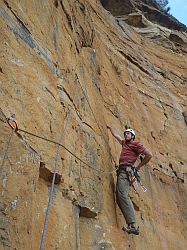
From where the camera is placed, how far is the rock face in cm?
303

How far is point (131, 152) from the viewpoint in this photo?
17.2ft

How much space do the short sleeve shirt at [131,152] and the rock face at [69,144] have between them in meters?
0.30

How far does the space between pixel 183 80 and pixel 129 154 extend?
8090 millimetres

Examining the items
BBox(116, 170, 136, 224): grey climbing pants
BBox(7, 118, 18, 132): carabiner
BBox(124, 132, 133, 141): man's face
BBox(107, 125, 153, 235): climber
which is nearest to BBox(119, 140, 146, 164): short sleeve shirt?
BBox(107, 125, 153, 235): climber

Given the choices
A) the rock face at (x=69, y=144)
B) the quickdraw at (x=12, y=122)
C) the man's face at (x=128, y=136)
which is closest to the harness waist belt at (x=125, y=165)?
the rock face at (x=69, y=144)

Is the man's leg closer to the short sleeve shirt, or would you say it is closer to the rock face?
the rock face

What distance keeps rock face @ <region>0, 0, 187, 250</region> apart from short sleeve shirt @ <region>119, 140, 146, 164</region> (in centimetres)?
30

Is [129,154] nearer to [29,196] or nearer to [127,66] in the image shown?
[29,196]

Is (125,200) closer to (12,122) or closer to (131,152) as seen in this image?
(131,152)

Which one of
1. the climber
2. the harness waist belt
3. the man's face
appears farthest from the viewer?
the man's face

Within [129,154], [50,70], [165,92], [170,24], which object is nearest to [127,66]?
[165,92]

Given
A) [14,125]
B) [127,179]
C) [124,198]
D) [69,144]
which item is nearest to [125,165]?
[127,179]

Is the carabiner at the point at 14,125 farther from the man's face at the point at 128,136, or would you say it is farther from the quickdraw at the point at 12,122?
the man's face at the point at 128,136

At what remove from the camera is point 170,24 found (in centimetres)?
1886
